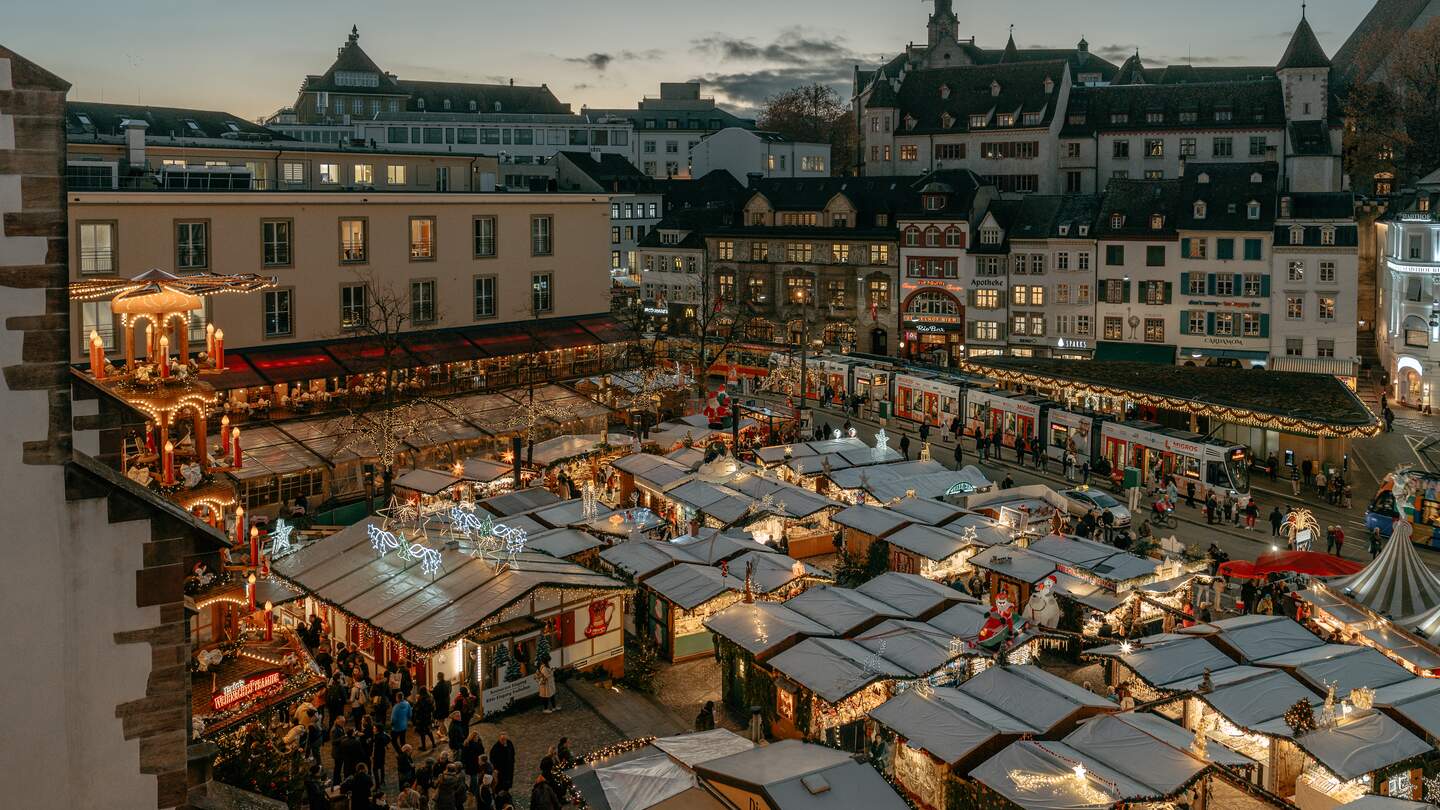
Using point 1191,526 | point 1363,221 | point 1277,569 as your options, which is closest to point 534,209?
point 1191,526

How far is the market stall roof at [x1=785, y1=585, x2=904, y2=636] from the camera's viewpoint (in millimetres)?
21172

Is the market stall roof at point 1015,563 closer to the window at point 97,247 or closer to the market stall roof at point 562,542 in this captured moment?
the market stall roof at point 562,542

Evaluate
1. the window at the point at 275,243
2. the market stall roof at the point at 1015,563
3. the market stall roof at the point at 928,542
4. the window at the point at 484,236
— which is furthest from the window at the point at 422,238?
the market stall roof at the point at 1015,563

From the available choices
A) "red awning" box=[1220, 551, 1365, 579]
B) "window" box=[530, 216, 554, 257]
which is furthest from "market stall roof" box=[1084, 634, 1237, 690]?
"window" box=[530, 216, 554, 257]

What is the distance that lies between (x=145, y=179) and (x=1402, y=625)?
38.4 m

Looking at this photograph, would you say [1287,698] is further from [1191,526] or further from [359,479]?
[359,479]

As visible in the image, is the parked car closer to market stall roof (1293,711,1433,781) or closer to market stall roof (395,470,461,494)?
market stall roof (1293,711,1433,781)

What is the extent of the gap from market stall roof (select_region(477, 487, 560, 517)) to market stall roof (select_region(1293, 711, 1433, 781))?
17.8 m

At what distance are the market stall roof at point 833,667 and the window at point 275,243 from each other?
28.0m

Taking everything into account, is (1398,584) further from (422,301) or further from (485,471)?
(422,301)

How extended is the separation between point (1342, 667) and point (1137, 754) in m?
5.57

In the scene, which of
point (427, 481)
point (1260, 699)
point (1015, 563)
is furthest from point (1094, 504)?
point (427, 481)

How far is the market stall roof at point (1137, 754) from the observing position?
15164 mm

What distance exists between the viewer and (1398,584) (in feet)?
77.8
